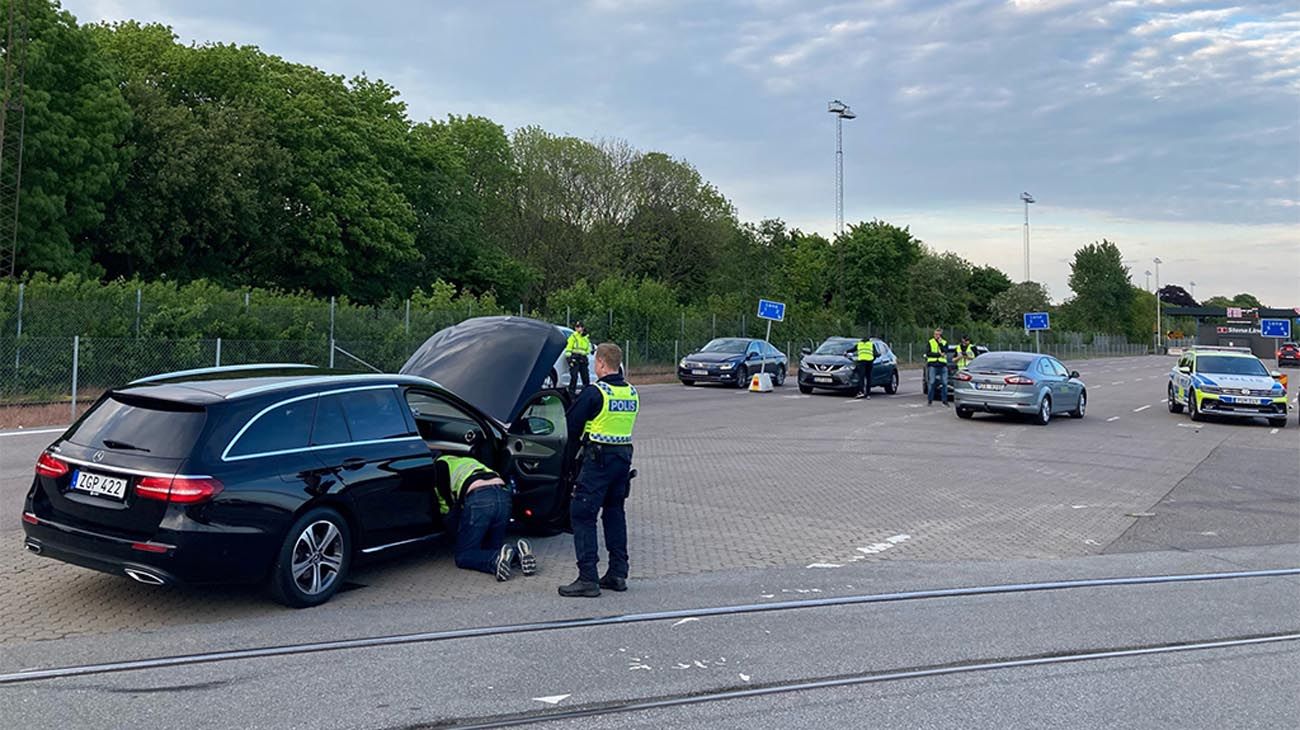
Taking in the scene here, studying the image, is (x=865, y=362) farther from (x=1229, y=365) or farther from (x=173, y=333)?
(x=173, y=333)

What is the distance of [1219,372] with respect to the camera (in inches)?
933

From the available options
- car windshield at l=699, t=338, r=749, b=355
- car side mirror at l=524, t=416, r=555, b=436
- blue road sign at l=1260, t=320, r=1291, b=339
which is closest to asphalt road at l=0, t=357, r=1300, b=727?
car side mirror at l=524, t=416, r=555, b=436

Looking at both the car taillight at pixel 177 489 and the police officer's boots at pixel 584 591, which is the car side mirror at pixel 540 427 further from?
the car taillight at pixel 177 489

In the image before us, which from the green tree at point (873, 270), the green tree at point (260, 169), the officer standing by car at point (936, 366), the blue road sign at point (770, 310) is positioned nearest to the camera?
the officer standing by car at point (936, 366)

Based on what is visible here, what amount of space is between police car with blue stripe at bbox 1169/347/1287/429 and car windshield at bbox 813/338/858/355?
8656 mm

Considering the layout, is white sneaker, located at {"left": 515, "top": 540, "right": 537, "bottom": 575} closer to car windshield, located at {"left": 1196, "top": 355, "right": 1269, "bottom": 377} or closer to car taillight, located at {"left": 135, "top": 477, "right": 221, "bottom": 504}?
car taillight, located at {"left": 135, "top": 477, "right": 221, "bottom": 504}

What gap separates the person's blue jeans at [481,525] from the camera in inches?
300

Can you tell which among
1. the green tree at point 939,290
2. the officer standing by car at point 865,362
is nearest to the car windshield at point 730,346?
the officer standing by car at point 865,362

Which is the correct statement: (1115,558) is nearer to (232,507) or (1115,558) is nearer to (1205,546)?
(1205,546)

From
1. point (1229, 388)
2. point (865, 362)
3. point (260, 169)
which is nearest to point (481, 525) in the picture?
point (1229, 388)

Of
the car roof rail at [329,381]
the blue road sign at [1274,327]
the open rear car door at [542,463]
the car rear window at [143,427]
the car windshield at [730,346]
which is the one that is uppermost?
the blue road sign at [1274,327]

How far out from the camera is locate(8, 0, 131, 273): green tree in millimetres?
32469

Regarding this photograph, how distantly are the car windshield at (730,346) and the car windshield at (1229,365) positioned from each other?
13.0 m

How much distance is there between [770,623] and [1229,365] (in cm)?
2148
